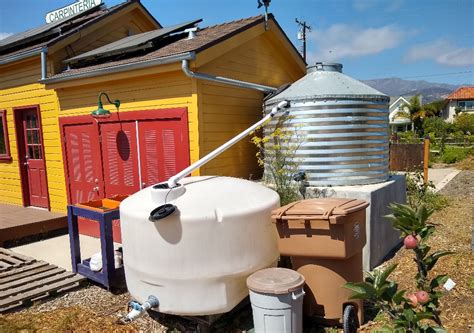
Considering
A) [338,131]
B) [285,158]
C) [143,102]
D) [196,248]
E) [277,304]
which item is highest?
[143,102]

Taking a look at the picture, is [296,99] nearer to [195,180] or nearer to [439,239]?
[195,180]

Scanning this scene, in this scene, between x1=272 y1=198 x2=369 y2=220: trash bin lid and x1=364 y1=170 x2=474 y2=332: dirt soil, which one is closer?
x1=272 y1=198 x2=369 y2=220: trash bin lid

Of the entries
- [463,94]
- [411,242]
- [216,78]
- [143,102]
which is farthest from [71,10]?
[463,94]

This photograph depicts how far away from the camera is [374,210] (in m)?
5.11

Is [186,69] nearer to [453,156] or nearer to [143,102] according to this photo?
[143,102]

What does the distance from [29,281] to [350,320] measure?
4.29 meters

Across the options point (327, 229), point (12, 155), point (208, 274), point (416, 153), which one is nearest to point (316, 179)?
point (327, 229)

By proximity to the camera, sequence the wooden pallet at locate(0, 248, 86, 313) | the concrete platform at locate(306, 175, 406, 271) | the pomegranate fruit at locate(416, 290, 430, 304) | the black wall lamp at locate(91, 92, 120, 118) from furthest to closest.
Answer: the black wall lamp at locate(91, 92, 120, 118) → the concrete platform at locate(306, 175, 406, 271) → the wooden pallet at locate(0, 248, 86, 313) → the pomegranate fruit at locate(416, 290, 430, 304)

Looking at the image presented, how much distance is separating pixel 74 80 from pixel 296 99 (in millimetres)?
4394

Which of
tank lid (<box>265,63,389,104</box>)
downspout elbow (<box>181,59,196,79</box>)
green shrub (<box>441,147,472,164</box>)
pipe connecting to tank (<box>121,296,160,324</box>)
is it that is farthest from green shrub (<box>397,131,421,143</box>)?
pipe connecting to tank (<box>121,296,160,324</box>)

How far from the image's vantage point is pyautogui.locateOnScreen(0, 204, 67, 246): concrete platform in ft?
23.2

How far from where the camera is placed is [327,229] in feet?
11.4

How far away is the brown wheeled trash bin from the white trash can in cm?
43

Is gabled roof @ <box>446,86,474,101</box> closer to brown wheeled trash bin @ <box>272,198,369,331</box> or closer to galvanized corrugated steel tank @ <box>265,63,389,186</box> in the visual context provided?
galvanized corrugated steel tank @ <box>265,63,389,186</box>
